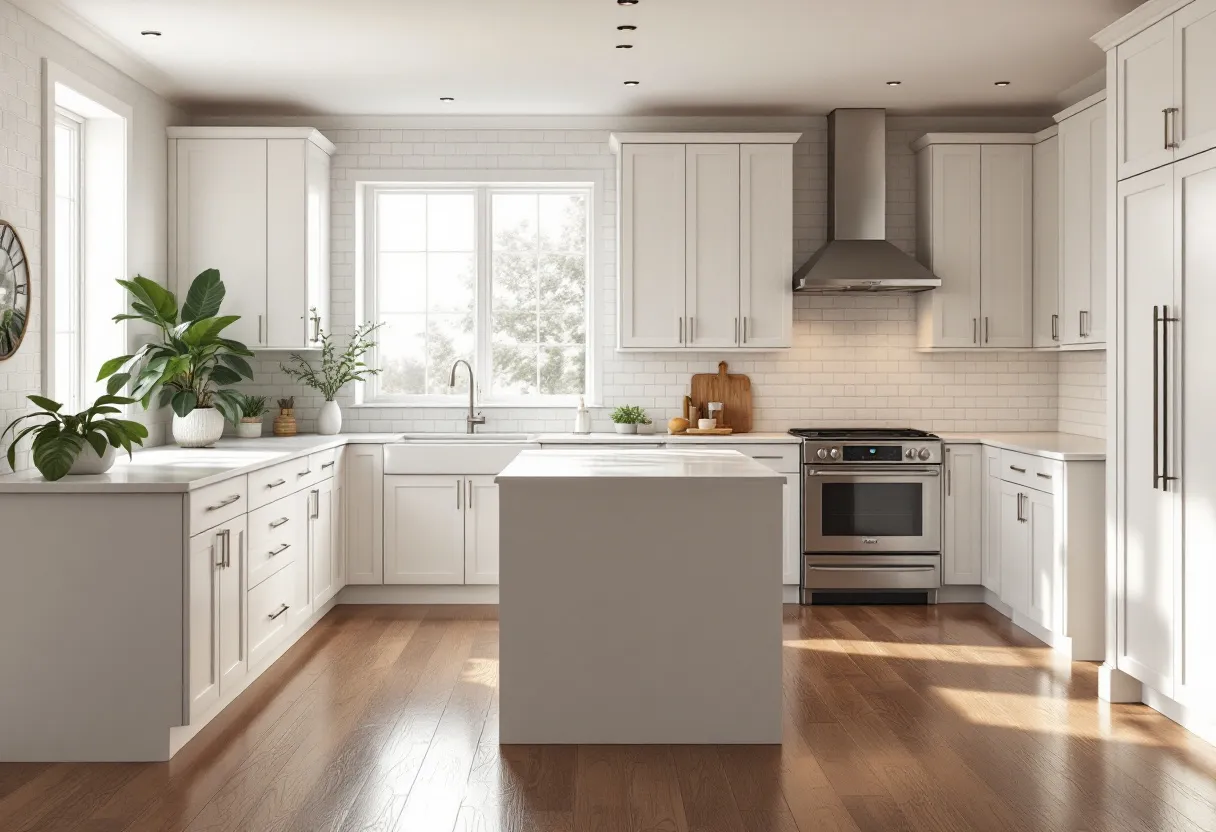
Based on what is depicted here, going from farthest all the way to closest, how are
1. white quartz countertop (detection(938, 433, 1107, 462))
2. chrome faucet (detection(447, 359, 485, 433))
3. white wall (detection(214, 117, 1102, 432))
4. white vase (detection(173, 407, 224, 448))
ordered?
white wall (detection(214, 117, 1102, 432)) → chrome faucet (detection(447, 359, 485, 433)) → white vase (detection(173, 407, 224, 448)) → white quartz countertop (detection(938, 433, 1107, 462))

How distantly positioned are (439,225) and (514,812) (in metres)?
4.31

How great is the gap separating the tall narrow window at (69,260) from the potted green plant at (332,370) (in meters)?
1.48

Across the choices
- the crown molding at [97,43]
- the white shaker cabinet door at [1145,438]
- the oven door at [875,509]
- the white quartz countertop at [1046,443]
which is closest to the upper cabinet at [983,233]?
the white quartz countertop at [1046,443]

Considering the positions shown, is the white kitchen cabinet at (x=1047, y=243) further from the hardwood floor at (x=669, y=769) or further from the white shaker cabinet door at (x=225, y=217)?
the white shaker cabinet door at (x=225, y=217)

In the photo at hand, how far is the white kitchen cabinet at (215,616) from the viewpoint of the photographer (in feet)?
11.9

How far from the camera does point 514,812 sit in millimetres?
3059

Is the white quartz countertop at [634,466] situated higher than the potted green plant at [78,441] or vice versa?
the potted green plant at [78,441]

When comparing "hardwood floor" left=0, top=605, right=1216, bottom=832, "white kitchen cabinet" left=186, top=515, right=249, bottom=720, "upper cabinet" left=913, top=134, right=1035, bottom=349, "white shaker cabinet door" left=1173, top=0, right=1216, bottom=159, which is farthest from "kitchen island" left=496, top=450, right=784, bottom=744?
"upper cabinet" left=913, top=134, right=1035, bottom=349

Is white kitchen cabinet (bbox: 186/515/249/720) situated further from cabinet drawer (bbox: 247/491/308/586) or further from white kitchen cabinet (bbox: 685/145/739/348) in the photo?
white kitchen cabinet (bbox: 685/145/739/348)

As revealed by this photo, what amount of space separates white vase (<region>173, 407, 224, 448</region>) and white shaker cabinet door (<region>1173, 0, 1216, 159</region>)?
447 centimetres

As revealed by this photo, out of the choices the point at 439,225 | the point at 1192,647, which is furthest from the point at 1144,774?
the point at 439,225

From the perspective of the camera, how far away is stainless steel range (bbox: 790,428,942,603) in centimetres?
590

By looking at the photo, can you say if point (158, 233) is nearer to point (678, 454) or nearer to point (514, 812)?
point (678, 454)

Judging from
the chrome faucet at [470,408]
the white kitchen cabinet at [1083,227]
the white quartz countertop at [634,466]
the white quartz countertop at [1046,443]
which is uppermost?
the white kitchen cabinet at [1083,227]
